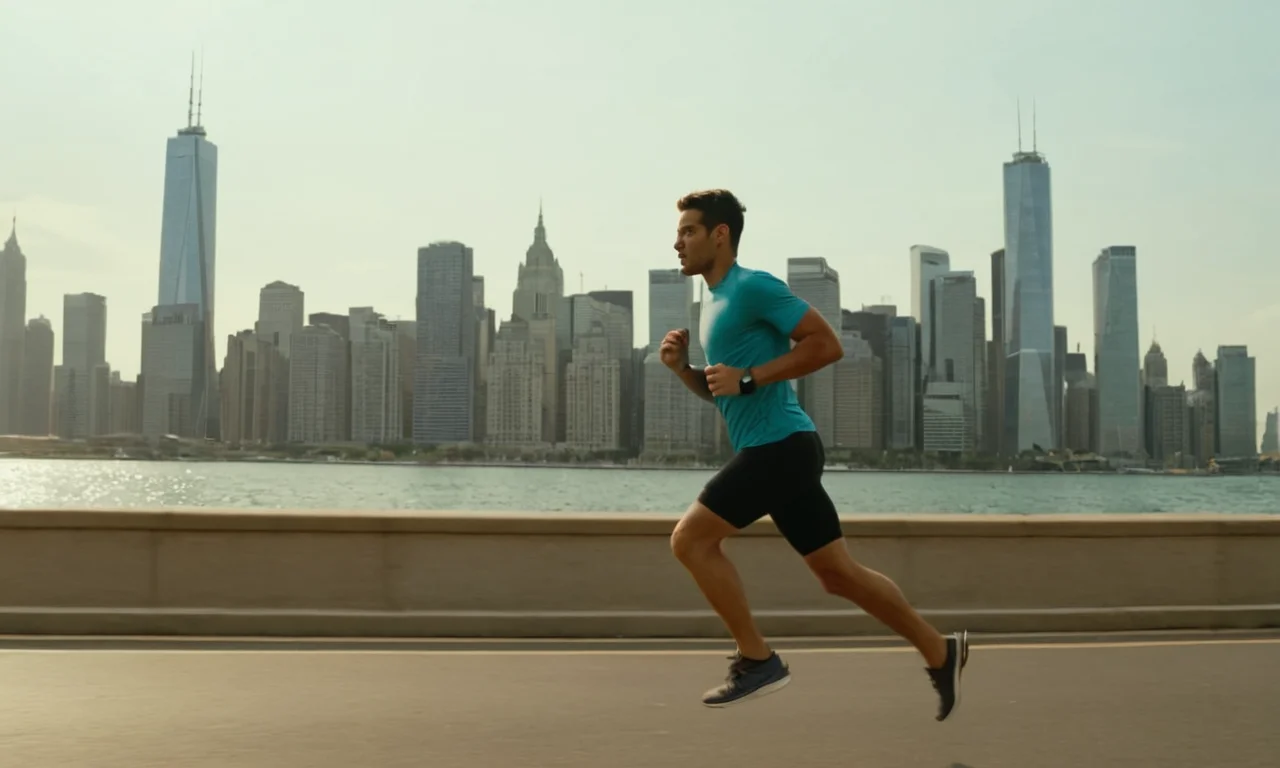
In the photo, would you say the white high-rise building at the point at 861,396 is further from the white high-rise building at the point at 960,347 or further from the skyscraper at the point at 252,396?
the skyscraper at the point at 252,396

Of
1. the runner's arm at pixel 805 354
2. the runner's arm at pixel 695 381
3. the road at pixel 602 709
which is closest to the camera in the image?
the road at pixel 602 709

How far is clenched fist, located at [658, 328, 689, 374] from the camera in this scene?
4.80 meters

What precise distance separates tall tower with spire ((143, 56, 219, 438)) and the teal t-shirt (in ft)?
415

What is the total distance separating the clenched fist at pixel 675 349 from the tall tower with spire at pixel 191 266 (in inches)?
4974

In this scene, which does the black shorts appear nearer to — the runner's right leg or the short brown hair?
the runner's right leg

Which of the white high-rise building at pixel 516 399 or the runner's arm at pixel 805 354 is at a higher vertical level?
the white high-rise building at pixel 516 399

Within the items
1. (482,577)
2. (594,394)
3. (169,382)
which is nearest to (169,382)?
(169,382)

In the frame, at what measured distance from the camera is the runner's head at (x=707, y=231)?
16.6 feet

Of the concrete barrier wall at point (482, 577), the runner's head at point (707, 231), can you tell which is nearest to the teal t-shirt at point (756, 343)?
the runner's head at point (707, 231)

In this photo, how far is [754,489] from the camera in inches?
187

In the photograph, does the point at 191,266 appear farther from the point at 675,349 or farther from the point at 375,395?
the point at 675,349

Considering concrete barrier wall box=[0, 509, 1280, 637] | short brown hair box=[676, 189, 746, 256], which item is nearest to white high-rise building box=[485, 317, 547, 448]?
concrete barrier wall box=[0, 509, 1280, 637]

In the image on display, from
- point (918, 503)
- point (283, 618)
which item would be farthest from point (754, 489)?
point (918, 503)

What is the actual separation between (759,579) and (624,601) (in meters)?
0.73
